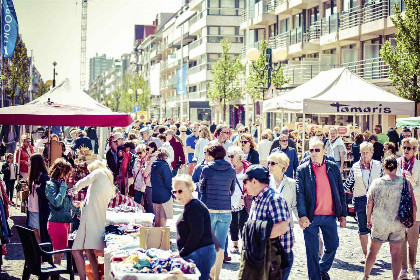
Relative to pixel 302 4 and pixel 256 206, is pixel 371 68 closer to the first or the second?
pixel 302 4

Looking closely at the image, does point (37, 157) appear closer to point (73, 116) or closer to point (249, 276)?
point (73, 116)

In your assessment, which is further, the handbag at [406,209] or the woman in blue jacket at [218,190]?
the woman in blue jacket at [218,190]

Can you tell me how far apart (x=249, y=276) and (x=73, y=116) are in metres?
6.08

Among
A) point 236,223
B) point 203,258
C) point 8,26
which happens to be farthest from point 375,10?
point 203,258

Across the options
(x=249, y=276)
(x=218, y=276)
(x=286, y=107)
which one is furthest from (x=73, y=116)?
(x=286, y=107)

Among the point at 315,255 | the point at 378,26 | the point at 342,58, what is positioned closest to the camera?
the point at 315,255

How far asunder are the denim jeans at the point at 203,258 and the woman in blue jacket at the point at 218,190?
2.16 metres

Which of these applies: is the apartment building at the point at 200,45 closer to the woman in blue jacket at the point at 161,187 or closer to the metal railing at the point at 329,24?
the metal railing at the point at 329,24

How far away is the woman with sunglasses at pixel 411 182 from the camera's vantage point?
9862mm

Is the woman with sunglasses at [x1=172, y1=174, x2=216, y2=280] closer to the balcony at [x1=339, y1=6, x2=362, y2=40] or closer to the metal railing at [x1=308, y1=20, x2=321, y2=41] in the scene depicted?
the balcony at [x1=339, y1=6, x2=362, y2=40]

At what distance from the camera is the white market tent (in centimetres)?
1711

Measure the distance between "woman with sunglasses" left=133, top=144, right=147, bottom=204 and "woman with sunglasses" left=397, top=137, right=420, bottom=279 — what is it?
15.7 ft

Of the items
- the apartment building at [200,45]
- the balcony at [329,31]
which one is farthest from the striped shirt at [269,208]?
the apartment building at [200,45]

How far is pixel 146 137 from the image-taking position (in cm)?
1692
